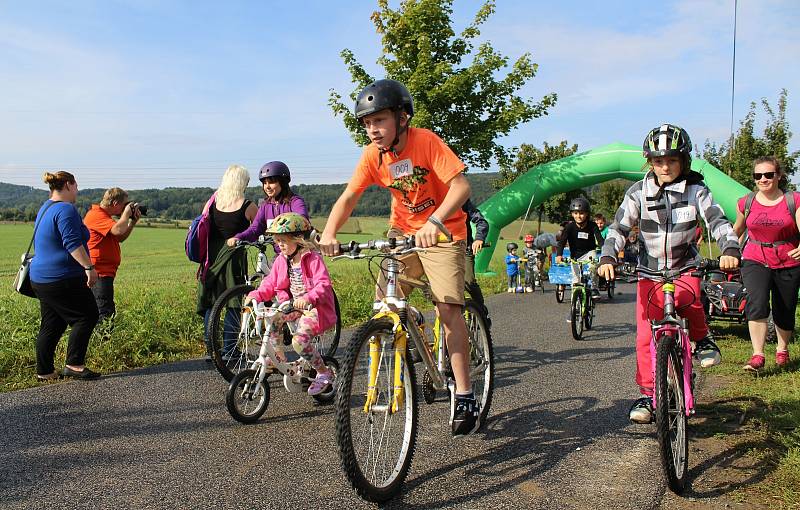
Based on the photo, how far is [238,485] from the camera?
3.70 m

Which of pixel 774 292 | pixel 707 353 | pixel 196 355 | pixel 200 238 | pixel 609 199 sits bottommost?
pixel 196 355

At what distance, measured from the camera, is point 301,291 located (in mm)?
5203

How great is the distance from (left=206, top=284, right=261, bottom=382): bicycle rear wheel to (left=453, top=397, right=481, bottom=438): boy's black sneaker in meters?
2.03

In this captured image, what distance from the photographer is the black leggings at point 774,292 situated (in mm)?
6520

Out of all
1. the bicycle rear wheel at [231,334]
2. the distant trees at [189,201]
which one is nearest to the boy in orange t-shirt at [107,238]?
the bicycle rear wheel at [231,334]

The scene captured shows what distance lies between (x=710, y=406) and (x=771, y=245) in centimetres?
218

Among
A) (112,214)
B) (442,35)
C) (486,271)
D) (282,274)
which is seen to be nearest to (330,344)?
(282,274)

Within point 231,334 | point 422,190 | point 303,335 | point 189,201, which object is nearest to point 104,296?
point 231,334

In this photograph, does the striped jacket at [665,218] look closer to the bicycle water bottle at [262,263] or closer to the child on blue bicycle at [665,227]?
the child on blue bicycle at [665,227]

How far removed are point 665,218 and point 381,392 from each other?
2197mm

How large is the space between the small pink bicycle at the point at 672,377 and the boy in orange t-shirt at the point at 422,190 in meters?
1.04

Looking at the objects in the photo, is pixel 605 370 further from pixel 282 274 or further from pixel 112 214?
pixel 112 214

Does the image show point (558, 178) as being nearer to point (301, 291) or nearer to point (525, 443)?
point (301, 291)

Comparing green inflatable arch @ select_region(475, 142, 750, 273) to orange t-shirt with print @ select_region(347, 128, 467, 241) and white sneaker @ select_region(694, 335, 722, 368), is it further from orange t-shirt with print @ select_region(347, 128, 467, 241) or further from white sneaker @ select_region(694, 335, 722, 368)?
orange t-shirt with print @ select_region(347, 128, 467, 241)
